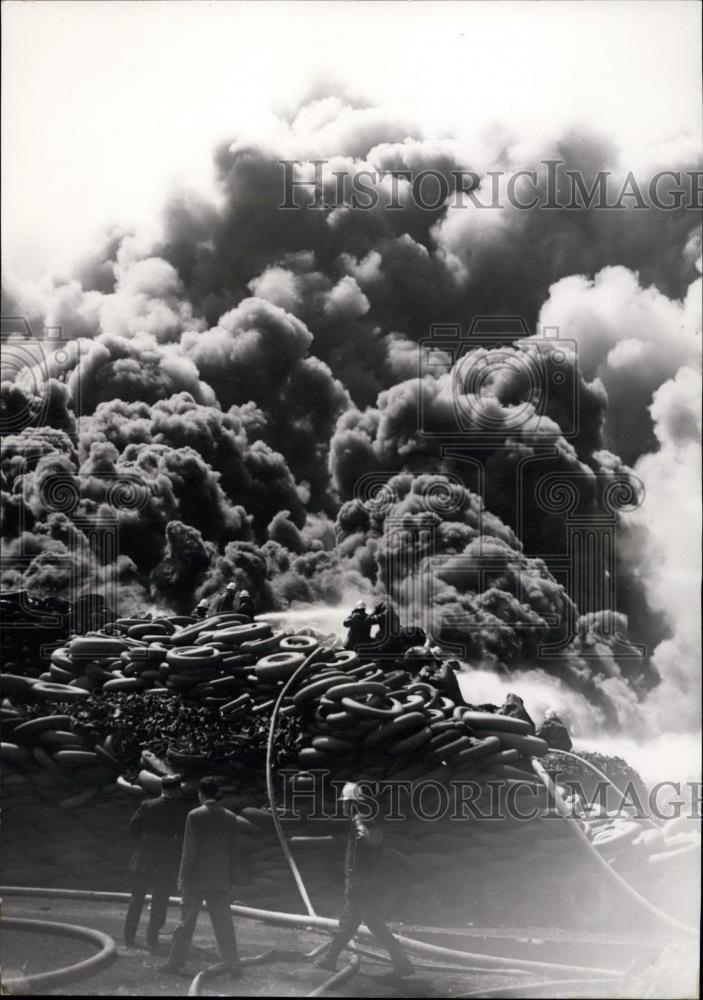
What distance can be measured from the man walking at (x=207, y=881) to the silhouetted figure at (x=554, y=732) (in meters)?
1.33

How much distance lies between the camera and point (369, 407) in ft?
13.3

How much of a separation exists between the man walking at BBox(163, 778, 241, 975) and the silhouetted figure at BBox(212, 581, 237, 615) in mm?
680

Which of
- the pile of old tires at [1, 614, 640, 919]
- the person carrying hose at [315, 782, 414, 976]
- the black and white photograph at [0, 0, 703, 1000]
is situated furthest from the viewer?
the black and white photograph at [0, 0, 703, 1000]

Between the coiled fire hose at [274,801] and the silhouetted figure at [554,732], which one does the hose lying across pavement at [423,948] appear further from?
the silhouetted figure at [554,732]

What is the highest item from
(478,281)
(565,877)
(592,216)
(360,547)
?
(592,216)

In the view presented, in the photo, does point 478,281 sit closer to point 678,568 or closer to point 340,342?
point 340,342

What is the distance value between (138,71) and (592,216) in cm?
200

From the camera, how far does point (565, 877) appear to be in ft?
12.7

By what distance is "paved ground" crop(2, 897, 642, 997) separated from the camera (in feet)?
12.2

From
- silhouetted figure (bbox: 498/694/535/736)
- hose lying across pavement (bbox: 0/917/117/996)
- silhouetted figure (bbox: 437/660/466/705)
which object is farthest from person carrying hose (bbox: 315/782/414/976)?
hose lying across pavement (bbox: 0/917/117/996)

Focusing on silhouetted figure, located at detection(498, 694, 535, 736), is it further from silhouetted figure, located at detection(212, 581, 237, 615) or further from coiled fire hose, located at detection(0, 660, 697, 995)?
silhouetted figure, located at detection(212, 581, 237, 615)

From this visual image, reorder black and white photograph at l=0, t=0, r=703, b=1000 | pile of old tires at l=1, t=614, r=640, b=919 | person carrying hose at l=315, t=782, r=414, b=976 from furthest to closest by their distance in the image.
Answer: black and white photograph at l=0, t=0, r=703, b=1000 → pile of old tires at l=1, t=614, r=640, b=919 → person carrying hose at l=315, t=782, r=414, b=976

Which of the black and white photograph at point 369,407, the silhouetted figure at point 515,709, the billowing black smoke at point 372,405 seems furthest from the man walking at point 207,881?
the silhouetted figure at point 515,709

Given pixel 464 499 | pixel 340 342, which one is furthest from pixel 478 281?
pixel 464 499
